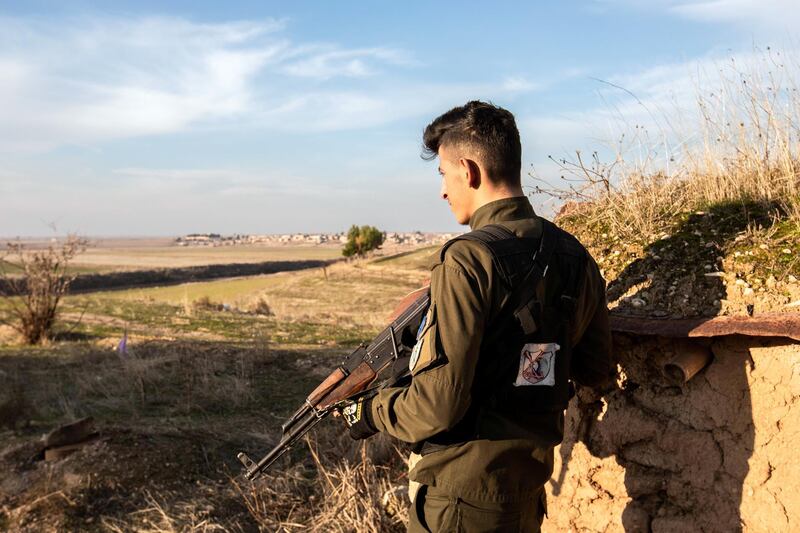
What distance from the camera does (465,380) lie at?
2.08 metres

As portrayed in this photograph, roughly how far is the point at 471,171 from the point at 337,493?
2579 mm

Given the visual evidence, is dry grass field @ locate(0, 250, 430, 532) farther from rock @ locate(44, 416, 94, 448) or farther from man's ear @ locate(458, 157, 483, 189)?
man's ear @ locate(458, 157, 483, 189)

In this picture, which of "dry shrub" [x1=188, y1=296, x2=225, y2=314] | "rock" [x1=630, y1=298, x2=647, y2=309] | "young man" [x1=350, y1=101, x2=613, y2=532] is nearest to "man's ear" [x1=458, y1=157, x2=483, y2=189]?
"young man" [x1=350, y1=101, x2=613, y2=532]

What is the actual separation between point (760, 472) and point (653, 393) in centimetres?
50

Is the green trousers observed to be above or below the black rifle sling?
below

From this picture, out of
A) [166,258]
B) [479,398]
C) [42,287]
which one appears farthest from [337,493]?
[166,258]

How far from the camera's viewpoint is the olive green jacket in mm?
2072

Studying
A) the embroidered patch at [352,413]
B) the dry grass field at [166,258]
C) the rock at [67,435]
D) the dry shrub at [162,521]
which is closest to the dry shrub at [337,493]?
the dry shrub at [162,521]

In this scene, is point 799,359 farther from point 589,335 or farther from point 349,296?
point 349,296

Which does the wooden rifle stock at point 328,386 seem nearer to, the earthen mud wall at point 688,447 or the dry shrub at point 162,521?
the earthen mud wall at point 688,447

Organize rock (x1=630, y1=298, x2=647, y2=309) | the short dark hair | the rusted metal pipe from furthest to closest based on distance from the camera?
rock (x1=630, y1=298, x2=647, y2=309) → the rusted metal pipe → the short dark hair

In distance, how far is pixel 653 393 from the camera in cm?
297

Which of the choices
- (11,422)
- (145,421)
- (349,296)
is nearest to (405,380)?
(145,421)

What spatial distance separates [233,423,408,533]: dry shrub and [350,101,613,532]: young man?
5.78ft
